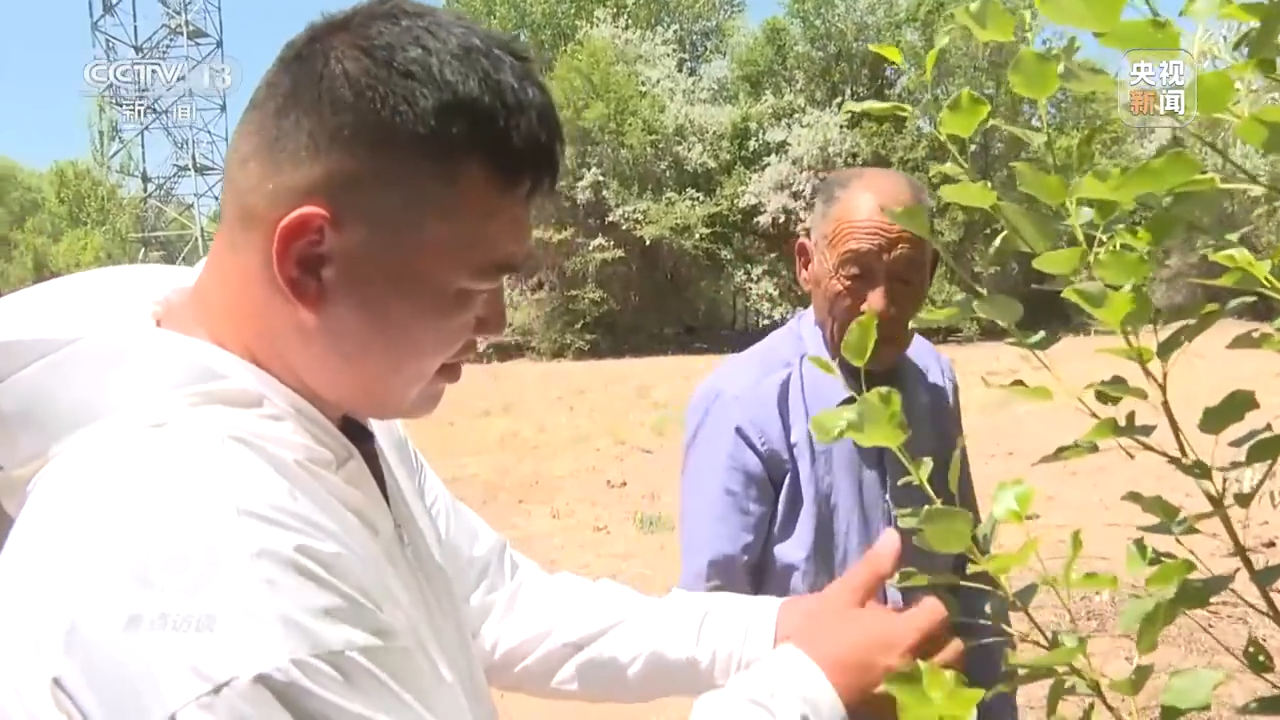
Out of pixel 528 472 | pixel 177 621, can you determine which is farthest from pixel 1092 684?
pixel 528 472

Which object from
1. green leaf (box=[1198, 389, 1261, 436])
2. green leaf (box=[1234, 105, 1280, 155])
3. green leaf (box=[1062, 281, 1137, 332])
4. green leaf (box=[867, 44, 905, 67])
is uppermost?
green leaf (box=[867, 44, 905, 67])

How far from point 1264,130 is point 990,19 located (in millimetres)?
199

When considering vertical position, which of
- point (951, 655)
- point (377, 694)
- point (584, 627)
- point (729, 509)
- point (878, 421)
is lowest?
point (729, 509)

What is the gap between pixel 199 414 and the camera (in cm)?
83

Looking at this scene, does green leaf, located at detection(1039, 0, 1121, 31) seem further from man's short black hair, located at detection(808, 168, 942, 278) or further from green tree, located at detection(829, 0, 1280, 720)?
man's short black hair, located at detection(808, 168, 942, 278)

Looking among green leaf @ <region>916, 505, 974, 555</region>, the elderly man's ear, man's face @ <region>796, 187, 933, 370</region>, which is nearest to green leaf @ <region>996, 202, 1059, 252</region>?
green leaf @ <region>916, 505, 974, 555</region>

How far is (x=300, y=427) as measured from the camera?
0.91 metres

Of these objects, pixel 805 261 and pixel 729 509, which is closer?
pixel 729 509

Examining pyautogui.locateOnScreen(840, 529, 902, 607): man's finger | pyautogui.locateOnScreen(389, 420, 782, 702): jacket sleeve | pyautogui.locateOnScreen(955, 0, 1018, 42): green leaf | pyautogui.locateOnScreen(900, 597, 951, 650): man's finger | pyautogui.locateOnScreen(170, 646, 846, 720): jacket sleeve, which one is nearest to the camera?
pyautogui.locateOnScreen(170, 646, 846, 720): jacket sleeve

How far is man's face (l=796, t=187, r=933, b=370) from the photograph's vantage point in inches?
81.3

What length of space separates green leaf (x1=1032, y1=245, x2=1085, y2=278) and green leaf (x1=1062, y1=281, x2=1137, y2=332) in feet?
0.05

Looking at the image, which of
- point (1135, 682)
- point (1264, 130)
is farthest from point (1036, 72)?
point (1135, 682)

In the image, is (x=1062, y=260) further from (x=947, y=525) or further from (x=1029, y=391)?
(x=947, y=525)

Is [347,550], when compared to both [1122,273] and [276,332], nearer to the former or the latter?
[276,332]
